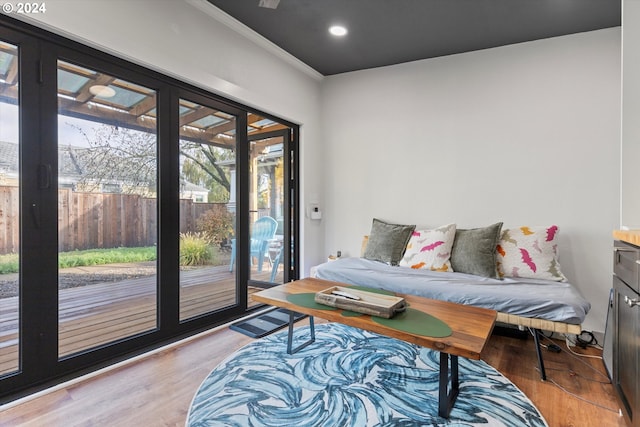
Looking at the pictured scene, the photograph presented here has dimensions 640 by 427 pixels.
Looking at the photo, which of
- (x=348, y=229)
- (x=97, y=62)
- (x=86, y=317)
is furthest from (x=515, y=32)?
(x=86, y=317)

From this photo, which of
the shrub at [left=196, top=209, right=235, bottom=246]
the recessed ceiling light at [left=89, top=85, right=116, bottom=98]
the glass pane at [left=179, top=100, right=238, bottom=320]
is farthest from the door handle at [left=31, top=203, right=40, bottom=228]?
the shrub at [left=196, top=209, right=235, bottom=246]

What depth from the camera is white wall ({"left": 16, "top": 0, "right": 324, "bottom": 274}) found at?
77.7 inches

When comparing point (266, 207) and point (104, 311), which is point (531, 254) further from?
point (104, 311)

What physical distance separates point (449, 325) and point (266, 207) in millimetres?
2458

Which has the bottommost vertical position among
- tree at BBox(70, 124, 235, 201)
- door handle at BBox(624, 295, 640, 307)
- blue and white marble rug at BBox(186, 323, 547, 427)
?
blue and white marble rug at BBox(186, 323, 547, 427)

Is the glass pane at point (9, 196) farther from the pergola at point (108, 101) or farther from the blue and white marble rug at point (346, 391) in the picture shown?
the blue and white marble rug at point (346, 391)

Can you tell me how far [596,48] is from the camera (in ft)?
9.19

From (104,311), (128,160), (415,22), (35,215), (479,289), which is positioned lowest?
(104,311)

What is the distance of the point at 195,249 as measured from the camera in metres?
2.77

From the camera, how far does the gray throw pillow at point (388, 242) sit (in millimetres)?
3322

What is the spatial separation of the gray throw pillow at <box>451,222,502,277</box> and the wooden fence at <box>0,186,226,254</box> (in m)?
2.41

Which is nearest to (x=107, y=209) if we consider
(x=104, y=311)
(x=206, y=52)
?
(x=104, y=311)

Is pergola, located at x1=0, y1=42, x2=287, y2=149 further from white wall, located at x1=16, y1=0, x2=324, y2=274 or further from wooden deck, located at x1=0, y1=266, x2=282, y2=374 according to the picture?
wooden deck, located at x1=0, y1=266, x2=282, y2=374

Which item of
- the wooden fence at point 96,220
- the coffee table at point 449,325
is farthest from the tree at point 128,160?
the coffee table at point 449,325
